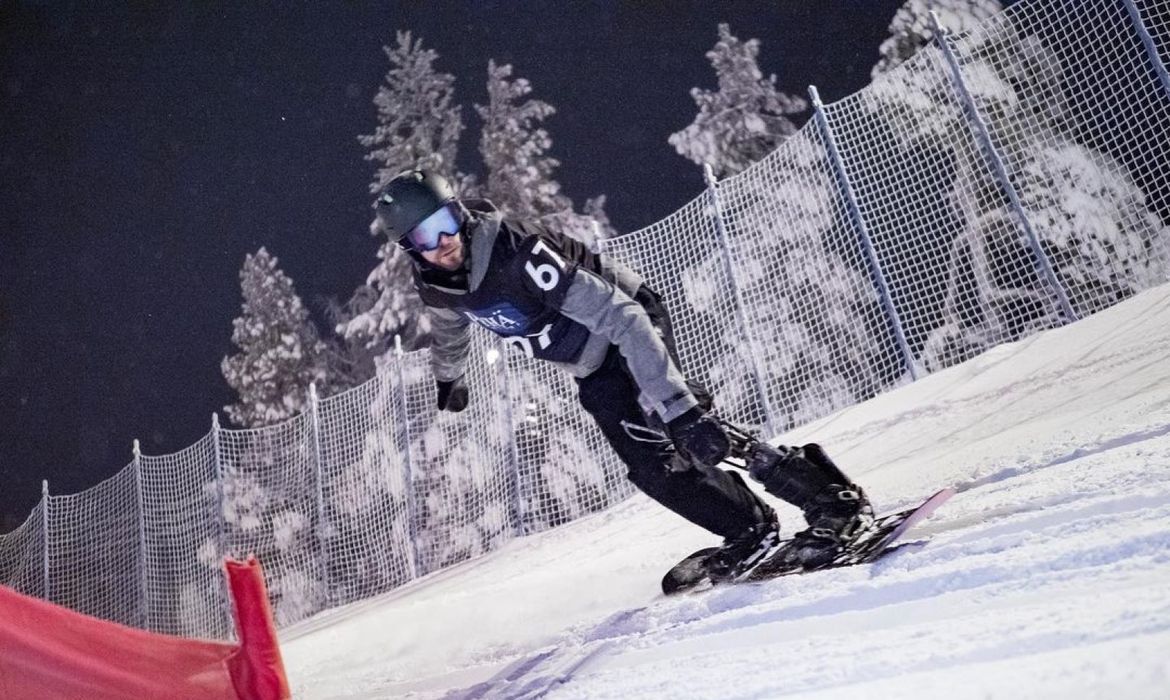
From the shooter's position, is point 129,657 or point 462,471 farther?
point 462,471

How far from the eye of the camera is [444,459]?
29.8 feet

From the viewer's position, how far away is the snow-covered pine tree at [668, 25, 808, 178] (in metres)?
18.1

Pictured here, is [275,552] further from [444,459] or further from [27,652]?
[27,652]

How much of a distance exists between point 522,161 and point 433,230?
55.8 ft

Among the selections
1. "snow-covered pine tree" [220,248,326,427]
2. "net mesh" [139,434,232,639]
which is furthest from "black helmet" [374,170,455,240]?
"snow-covered pine tree" [220,248,326,427]

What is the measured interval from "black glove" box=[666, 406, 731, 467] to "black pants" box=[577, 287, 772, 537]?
1.34 ft

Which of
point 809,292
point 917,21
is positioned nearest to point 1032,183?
point 809,292

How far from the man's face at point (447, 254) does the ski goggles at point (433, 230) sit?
0.04 ft

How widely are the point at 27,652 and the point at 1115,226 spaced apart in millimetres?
7257

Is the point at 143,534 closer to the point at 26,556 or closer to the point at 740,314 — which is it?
the point at 26,556

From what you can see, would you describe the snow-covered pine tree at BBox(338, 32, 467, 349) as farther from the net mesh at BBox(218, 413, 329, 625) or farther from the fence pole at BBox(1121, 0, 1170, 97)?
the fence pole at BBox(1121, 0, 1170, 97)

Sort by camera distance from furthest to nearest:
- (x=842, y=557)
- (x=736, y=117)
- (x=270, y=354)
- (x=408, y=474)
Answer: (x=270, y=354) < (x=736, y=117) < (x=408, y=474) < (x=842, y=557)

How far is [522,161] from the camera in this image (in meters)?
19.2

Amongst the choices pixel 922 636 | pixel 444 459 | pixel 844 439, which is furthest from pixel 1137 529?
pixel 444 459
